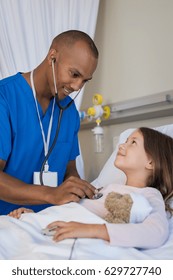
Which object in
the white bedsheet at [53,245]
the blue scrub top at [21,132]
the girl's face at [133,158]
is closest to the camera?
the white bedsheet at [53,245]

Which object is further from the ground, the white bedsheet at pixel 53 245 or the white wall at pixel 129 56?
the white wall at pixel 129 56

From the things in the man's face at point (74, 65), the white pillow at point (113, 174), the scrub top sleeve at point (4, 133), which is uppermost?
the man's face at point (74, 65)

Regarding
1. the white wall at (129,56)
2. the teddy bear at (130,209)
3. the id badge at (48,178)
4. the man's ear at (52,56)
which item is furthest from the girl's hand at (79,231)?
the white wall at (129,56)

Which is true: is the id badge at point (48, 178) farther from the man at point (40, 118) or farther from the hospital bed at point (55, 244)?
the hospital bed at point (55, 244)

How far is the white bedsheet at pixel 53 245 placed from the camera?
37.8 inches

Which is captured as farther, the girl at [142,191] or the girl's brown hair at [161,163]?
the girl's brown hair at [161,163]

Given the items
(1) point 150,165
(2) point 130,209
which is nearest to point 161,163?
(1) point 150,165

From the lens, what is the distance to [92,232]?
3.43 ft

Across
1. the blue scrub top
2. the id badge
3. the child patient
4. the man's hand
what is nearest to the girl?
the child patient

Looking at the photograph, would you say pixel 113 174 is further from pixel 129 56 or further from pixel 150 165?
pixel 129 56

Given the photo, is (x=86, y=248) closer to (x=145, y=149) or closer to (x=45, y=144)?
(x=145, y=149)

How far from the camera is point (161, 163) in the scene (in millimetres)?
1472

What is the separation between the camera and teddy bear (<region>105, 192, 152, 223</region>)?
3.88ft

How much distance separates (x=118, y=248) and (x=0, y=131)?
0.73m
